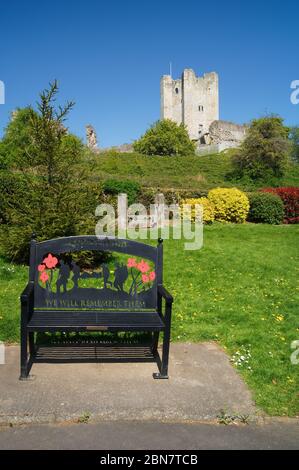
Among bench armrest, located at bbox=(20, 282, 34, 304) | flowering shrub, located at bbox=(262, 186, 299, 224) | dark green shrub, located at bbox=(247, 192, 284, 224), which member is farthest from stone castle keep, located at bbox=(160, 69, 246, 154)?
bench armrest, located at bbox=(20, 282, 34, 304)

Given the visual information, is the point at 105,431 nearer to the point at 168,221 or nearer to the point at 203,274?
the point at 203,274

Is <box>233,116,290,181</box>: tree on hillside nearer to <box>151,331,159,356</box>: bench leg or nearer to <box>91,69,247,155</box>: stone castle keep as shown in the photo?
<box>151,331,159,356</box>: bench leg

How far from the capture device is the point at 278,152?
28328mm

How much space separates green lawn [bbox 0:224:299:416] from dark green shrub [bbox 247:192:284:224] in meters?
6.04

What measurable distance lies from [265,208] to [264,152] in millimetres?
12642

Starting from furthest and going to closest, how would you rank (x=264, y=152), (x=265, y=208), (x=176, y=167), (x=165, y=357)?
(x=176, y=167), (x=264, y=152), (x=265, y=208), (x=165, y=357)

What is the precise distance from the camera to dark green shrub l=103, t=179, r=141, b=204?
55.4ft

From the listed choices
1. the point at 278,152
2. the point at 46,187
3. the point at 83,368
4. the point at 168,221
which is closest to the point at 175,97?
the point at 278,152

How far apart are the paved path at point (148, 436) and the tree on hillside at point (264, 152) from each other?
26552mm

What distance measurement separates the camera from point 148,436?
10.0 feet

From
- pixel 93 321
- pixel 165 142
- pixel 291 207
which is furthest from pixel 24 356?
pixel 165 142

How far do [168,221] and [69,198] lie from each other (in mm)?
8532

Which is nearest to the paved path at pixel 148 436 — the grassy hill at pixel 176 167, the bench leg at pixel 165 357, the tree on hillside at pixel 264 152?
the bench leg at pixel 165 357

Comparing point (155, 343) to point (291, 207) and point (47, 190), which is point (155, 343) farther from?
point (291, 207)
